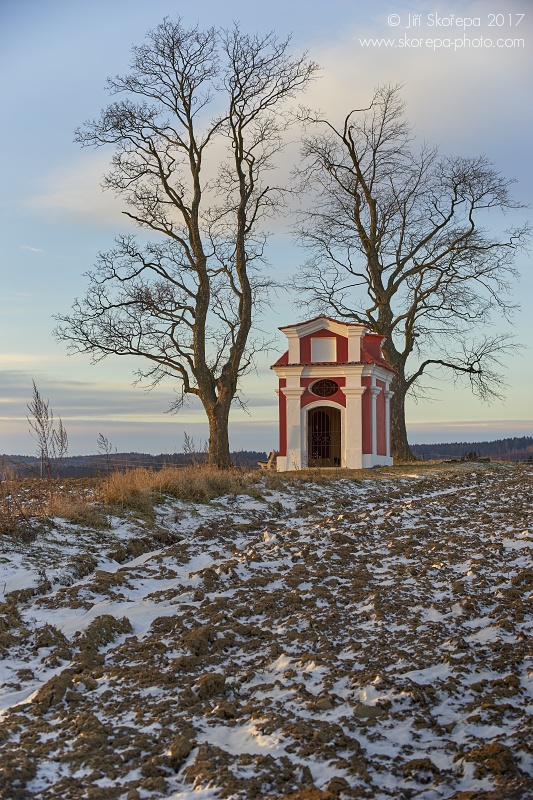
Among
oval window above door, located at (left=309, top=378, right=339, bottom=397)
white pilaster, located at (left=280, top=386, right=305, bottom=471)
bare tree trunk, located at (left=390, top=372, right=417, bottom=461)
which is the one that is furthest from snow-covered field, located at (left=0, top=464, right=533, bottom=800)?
bare tree trunk, located at (left=390, top=372, right=417, bottom=461)

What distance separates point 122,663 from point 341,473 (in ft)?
52.7

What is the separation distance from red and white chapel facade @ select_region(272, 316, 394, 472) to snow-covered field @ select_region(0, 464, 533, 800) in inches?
567

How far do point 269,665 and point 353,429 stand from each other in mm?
19313

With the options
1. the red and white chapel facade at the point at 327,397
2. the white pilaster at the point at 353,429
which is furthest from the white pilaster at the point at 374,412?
the white pilaster at the point at 353,429

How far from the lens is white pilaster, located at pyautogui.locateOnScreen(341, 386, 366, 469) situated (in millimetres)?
24828

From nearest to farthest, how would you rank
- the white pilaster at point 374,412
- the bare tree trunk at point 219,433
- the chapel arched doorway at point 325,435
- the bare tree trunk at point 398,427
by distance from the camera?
the bare tree trunk at point 219,433 < the white pilaster at point 374,412 < the chapel arched doorway at point 325,435 < the bare tree trunk at point 398,427

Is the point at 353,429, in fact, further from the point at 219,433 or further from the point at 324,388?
the point at 219,433

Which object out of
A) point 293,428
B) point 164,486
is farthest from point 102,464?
point 293,428

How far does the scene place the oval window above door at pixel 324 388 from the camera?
25.4 metres

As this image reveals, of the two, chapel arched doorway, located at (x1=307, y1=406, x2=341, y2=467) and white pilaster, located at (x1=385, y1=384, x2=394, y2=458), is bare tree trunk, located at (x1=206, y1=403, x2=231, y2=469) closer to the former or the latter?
chapel arched doorway, located at (x1=307, y1=406, x2=341, y2=467)

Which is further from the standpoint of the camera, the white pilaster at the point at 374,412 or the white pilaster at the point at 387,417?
the white pilaster at the point at 387,417

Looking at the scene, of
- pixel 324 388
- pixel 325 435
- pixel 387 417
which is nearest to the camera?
pixel 324 388

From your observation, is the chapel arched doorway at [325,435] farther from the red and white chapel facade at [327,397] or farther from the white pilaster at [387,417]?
the white pilaster at [387,417]

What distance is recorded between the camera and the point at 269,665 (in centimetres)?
579
